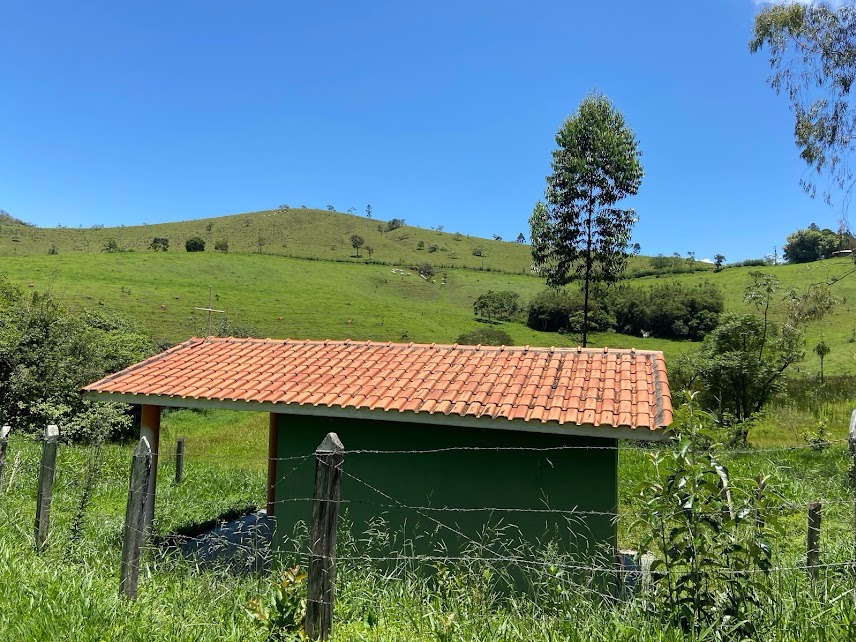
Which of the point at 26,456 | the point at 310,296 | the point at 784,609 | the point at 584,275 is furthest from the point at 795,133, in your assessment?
the point at 310,296

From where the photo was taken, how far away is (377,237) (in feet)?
374

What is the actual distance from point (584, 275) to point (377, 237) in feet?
308

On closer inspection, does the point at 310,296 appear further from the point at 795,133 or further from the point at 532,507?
the point at 532,507

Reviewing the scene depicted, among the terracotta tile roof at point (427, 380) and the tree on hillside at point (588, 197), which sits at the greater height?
the tree on hillside at point (588, 197)

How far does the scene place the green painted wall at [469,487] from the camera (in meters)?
6.04

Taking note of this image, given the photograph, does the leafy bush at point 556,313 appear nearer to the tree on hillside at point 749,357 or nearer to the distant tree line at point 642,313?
the distant tree line at point 642,313

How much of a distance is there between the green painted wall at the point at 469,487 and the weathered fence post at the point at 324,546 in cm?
240

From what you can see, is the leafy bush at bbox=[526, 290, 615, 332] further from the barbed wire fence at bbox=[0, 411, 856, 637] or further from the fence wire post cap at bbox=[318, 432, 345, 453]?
the fence wire post cap at bbox=[318, 432, 345, 453]

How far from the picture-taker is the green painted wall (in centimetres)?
604

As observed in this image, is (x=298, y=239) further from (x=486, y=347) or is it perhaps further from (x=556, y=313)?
(x=486, y=347)

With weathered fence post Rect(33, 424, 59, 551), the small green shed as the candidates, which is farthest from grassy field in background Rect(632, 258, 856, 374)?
weathered fence post Rect(33, 424, 59, 551)

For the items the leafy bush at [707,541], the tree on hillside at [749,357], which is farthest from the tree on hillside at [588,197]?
the leafy bush at [707,541]

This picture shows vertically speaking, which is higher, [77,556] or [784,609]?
[784,609]

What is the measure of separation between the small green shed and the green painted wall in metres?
0.01
